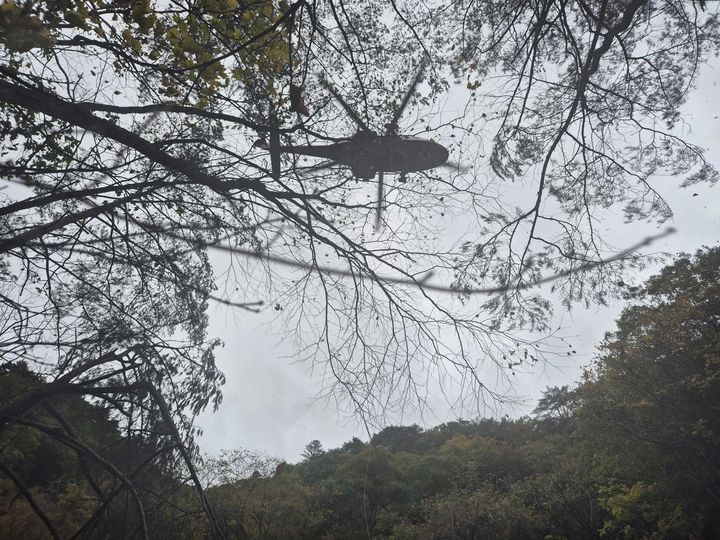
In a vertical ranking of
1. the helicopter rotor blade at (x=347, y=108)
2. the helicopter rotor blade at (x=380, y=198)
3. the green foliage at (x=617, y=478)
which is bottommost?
the green foliage at (x=617, y=478)

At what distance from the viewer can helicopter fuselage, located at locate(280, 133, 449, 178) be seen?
3344 millimetres

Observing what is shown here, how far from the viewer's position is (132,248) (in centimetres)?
405

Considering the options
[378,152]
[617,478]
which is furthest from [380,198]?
[617,478]

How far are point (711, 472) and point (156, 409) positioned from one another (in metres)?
13.0

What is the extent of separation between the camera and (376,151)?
11.0 ft

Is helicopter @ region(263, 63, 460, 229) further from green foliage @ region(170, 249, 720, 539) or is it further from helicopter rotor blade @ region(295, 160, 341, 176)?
green foliage @ region(170, 249, 720, 539)

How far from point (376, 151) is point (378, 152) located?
0.06 feet

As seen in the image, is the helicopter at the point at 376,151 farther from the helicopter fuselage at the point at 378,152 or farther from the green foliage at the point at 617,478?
the green foliage at the point at 617,478

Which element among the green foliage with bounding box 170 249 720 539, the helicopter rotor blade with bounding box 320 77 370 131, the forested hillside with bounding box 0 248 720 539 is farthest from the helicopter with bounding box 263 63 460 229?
A: the green foliage with bounding box 170 249 720 539

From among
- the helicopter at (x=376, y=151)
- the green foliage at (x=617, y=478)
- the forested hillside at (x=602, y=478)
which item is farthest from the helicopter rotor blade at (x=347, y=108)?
the green foliage at (x=617, y=478)

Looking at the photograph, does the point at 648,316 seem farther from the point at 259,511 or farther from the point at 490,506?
the point at 259,511

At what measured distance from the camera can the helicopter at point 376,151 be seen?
11.0 ft

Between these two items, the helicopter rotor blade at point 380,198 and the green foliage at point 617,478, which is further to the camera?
the green foliage at point 617,478

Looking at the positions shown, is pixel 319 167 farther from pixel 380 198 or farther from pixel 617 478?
pixel 617 478
